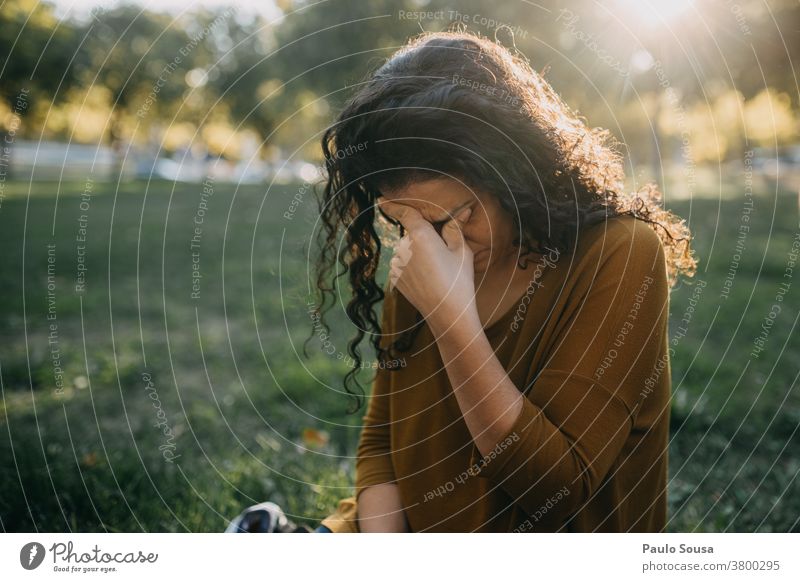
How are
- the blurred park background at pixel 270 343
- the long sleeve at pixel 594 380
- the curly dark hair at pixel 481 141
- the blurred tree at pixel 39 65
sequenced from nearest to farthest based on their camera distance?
1. the long sleeve at pixel 594 380
2. the curly dark hair at pixel 481 141
3. the blurred park background at pixel 270 343
4. the blurred tree at pixel 39 65

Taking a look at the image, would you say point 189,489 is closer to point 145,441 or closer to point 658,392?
point 145,441

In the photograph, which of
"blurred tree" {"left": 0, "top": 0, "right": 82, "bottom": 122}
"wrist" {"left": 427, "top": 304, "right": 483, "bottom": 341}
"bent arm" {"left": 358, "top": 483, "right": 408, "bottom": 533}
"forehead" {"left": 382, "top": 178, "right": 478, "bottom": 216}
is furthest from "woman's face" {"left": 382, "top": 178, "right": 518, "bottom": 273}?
"blurred tree" {"left": 0, "top": 0, "right": 82, "bottom": 122}

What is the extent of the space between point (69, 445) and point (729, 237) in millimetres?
7075

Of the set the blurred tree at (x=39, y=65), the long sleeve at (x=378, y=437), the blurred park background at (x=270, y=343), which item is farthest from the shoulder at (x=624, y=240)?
the blurred tree at (x=39, y=65)

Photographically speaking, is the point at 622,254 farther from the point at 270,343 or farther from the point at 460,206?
the point at 270,343

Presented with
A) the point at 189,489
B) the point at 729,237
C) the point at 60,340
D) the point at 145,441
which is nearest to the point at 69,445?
the point at 145,441

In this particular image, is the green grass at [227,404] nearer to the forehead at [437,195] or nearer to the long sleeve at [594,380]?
the forehead at [437,195]

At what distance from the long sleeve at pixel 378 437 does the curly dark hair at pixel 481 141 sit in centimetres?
45
